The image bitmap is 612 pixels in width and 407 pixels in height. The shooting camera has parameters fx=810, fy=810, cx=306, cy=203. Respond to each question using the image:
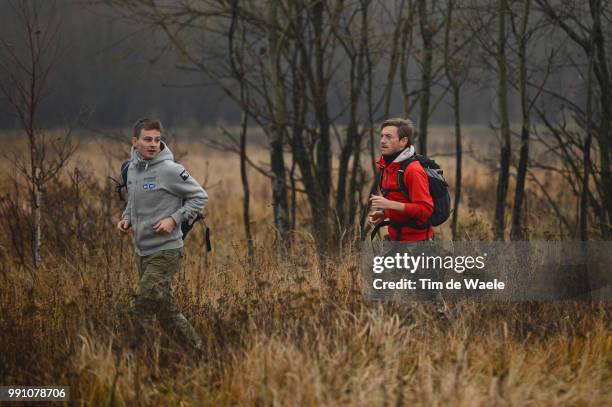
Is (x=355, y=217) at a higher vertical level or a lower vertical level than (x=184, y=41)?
lower

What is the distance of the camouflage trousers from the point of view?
4.65 metres

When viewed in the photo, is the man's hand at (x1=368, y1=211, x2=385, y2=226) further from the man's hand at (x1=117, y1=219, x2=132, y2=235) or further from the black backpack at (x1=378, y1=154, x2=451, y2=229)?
the man's hand at (x1=117, y1=219, x2=132, y2=235)

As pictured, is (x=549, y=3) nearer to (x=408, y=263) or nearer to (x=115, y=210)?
(x=408, y=263)

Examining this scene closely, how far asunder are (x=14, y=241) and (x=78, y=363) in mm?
3448

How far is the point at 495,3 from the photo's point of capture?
7789 millimetres

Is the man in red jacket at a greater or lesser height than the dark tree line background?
lesser

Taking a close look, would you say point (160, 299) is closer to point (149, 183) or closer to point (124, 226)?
point (124, 226)

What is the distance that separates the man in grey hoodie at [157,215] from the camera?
15.3 ft

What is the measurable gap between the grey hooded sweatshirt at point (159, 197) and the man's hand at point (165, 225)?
10cm

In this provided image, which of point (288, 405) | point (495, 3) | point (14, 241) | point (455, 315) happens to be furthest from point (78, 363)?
point (495, 3)

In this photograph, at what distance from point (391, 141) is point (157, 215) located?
4.67 feet

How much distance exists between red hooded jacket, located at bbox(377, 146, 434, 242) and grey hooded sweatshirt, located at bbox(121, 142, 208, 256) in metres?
1.09

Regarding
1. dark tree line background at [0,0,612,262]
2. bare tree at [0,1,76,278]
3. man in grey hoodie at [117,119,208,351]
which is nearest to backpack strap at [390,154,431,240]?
man in grey hoodie at [117,119,208,351]

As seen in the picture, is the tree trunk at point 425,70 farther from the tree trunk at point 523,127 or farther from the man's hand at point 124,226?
the man's hand at point 124,226
